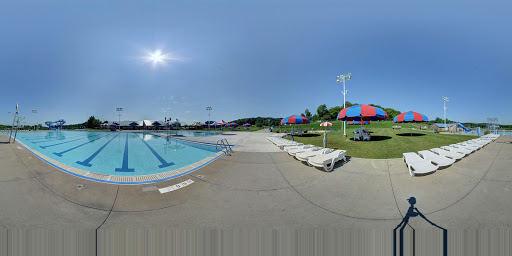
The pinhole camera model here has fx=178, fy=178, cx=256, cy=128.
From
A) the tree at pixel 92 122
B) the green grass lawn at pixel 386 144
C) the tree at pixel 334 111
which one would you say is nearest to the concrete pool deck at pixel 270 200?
the green grass lawn at pixel 386 144

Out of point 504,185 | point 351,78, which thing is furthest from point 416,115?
point 504,185

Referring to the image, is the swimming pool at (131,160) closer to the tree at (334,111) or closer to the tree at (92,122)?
the tree at (92,122)

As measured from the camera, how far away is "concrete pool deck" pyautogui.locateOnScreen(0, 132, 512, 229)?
2.88m

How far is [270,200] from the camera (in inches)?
139

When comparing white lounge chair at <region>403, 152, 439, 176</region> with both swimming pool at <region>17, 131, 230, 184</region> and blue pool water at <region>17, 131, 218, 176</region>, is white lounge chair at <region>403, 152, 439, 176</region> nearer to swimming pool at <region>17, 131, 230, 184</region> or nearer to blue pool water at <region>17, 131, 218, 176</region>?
swimming pool at <region>17, 131, 230, 184</region>

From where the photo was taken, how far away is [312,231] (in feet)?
9.23

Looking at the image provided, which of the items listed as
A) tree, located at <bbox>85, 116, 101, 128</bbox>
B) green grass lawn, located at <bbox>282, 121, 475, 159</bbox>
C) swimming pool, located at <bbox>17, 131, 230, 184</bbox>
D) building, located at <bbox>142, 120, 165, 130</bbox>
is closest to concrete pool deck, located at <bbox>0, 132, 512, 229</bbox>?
swimming pool, located at <bbox>17, 131, 230, 184</bbox>

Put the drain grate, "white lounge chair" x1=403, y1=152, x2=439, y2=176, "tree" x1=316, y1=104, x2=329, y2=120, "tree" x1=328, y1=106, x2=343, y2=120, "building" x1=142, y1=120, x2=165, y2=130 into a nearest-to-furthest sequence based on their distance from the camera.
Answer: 1. the drain grate
2. "white lounge chair" x1=403, y1=152, x2=439, y2=176
3. "building" x1=142, y1=120, x2=165, y2=130
4. "tree" x1=328, y1=106, x2=343, y2=120
5. "tree" x1=316, y1=104, x2=329, y2=120

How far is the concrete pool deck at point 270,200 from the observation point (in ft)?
9.46

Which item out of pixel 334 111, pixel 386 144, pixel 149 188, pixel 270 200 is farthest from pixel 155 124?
pixel 334 111

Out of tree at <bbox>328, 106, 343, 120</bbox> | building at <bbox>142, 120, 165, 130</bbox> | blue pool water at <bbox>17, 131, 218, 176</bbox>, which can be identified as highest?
tree at <bbox>328, 106, 343, 120</bbox>

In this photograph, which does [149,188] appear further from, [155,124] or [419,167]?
[155,124]

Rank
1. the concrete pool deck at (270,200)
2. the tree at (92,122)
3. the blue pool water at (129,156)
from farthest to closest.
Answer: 1. the tree at (92,122)
2. the blue pool water at (129,156)
3. the concrete pool deck at (270,200)

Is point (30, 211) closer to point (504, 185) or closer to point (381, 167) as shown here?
point (381, 167)
